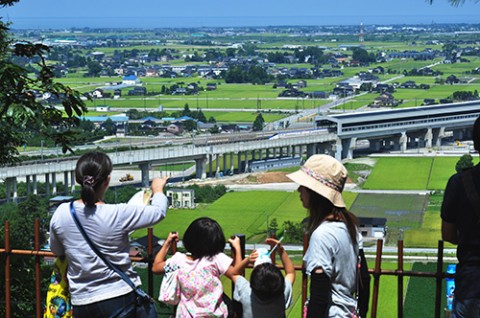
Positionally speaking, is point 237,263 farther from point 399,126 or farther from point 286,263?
point 399,126

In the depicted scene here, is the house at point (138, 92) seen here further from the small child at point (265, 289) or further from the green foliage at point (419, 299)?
the small child at point (265, 289)

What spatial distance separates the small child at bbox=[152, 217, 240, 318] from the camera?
3625mm

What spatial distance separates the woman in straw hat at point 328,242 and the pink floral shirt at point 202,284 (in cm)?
41

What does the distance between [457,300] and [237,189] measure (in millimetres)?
26429

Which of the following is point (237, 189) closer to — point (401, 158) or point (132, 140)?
point (401, 158)

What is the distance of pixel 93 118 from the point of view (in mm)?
51469

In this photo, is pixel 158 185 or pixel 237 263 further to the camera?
pixel 158 185

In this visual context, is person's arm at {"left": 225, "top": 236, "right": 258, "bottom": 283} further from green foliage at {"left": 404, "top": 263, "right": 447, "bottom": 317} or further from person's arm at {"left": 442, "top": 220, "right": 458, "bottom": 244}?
green foliage at {"left": 404, "top": 263, "right": 447, "bottom": 317}

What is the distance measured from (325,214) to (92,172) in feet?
2.96

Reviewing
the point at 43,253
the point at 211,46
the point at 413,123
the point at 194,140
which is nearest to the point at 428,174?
the point at 413,123

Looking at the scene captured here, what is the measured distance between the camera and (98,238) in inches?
142

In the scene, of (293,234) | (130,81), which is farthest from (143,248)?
(130,81)

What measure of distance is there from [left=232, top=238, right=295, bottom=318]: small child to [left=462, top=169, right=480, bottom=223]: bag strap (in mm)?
720

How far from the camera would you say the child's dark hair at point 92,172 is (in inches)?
140
